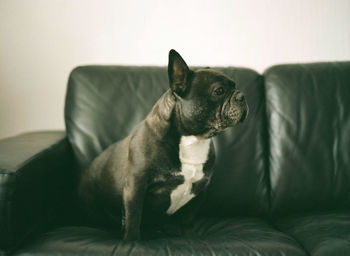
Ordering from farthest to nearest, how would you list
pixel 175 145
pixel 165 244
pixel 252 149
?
pixel 252 149 < pixel 175 145 < pixel 165 244

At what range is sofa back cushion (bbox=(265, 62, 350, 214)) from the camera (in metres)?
1.55

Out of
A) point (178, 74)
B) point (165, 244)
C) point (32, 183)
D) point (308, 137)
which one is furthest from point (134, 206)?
point (308, 137)

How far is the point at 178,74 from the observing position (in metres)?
1.17

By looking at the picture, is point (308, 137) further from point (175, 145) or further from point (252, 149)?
point (175, 145)

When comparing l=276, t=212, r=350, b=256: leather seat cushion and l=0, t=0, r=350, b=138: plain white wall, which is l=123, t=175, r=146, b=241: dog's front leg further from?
l=0, t=0, r=350, b=138: plain white wall

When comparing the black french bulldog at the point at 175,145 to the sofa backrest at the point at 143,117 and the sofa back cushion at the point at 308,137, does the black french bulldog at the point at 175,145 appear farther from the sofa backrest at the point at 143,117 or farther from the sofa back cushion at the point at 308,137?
the sofa back cushion at the point at 308,137

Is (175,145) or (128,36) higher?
(128,36)

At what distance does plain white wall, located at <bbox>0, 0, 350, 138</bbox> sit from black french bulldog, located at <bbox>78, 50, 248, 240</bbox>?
86 cm

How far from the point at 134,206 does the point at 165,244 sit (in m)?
0.16

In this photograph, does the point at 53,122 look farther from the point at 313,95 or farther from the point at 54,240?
the point at 313,95

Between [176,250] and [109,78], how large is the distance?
91cm

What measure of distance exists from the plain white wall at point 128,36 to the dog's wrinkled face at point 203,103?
2.91ft

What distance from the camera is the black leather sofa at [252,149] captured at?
1354 mm

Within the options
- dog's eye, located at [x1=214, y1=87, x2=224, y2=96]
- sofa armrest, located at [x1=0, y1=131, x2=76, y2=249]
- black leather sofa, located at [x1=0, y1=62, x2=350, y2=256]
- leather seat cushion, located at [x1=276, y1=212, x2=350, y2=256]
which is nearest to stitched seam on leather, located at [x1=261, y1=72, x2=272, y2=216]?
black leather sofa, located at [x1=0, y1=62, x2=350, y2=256]
